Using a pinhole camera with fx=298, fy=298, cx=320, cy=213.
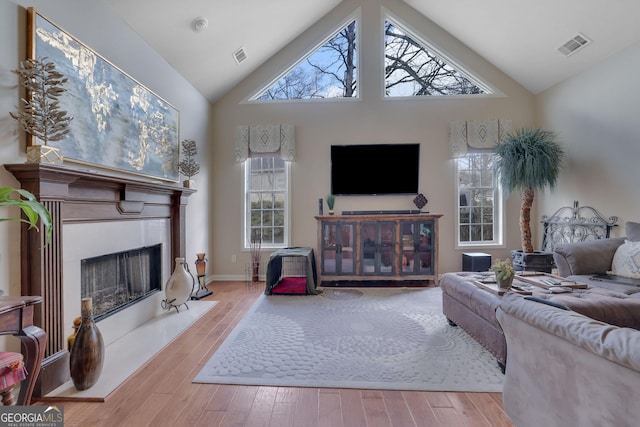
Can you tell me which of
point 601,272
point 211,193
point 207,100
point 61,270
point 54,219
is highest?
point 207,100

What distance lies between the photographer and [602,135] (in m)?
3.61

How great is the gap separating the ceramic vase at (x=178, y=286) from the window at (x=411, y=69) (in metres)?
3.96

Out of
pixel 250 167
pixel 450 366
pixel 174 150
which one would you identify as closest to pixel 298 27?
pixel 250 167

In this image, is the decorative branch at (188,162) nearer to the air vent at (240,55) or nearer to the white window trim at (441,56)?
the air vent at (240,55)

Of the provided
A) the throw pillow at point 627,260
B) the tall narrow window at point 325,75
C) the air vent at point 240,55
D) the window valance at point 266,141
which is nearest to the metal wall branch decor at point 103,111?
the air vent at point 240,55

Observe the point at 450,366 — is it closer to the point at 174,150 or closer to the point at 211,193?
the point at 174,150

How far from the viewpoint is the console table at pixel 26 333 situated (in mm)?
1418

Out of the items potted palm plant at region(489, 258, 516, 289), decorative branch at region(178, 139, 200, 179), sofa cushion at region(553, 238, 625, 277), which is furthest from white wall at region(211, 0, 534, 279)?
potted palm plant at region(489, 258, 516, 289)

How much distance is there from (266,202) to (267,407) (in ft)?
11.3

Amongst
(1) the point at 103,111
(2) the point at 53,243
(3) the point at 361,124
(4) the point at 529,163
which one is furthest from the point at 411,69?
(2) the point at 53,243

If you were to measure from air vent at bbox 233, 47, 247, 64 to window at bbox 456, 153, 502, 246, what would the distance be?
11.9ft

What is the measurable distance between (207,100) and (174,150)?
1461 millimetres

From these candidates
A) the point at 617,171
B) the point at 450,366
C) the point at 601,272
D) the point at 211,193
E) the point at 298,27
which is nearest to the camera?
the point at 450,366

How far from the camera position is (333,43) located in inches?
191
